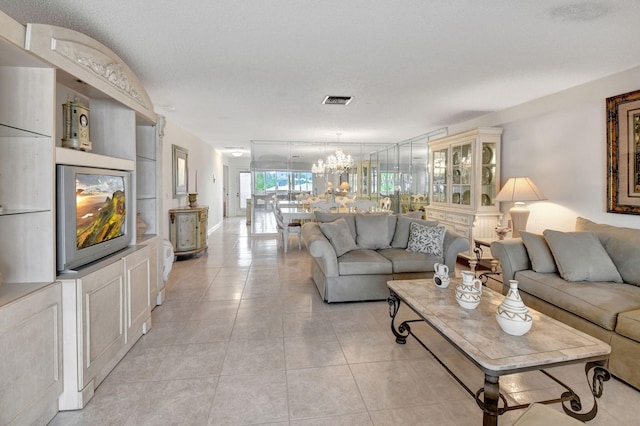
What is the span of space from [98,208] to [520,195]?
4.35m

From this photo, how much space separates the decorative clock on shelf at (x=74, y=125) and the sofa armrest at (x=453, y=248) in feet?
12.1

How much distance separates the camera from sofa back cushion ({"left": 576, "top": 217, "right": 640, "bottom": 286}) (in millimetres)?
2781

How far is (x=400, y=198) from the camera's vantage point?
8562mm

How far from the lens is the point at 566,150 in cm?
391

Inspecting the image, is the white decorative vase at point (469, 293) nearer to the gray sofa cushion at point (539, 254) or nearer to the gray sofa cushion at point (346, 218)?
the gray sofa cushion at point (539, 254)

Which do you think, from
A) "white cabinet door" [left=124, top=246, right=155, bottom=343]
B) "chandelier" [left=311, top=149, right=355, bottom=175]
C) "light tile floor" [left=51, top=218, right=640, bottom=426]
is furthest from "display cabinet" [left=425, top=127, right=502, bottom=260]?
"white cabinet door" [left=124, top=246, right=155, bottom=343]

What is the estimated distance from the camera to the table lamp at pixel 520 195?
13.0ft

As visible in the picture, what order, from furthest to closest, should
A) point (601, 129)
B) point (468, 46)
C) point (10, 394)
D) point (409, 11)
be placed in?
point (601, 129) → point (468, 46) → point (409, 11) → point (10, 394)

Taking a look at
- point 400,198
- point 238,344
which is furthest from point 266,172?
point 238,344

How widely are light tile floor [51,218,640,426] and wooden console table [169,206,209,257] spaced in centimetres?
242

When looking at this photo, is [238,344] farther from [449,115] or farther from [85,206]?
[449,115]

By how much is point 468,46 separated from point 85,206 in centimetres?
310

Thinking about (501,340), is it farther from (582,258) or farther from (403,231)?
(403,231)

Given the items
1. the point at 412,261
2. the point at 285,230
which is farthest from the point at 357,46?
the point at 285,230
